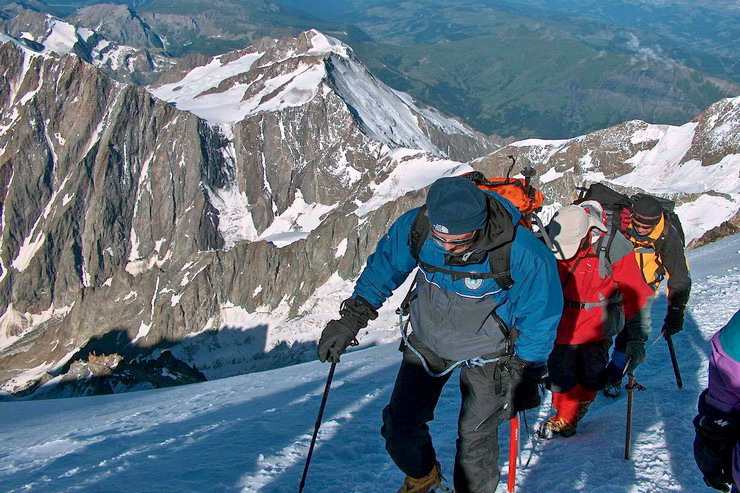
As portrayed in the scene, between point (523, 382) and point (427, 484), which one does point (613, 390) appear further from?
point (427, 484)

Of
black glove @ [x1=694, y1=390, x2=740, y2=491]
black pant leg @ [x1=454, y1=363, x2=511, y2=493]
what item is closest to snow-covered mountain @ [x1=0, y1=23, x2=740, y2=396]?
black pant leg @ [x1=454, y1=363, x2=511, y2=493]

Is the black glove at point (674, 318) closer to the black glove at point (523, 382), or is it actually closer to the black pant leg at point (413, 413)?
the black glove at point (523, 382)

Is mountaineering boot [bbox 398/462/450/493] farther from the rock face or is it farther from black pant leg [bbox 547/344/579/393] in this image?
the rock face

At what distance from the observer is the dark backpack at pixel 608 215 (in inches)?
236

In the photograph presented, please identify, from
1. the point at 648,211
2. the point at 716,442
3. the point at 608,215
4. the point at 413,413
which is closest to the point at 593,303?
the point at 608,215

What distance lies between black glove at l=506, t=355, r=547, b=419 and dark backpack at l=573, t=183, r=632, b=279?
1742mm

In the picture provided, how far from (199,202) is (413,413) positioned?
5709 inches

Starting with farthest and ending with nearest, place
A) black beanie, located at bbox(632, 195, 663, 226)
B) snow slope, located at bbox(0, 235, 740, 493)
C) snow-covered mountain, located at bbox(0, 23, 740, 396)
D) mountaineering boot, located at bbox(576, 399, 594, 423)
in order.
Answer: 1. snow-covered mountain, located at bbox(0, 23, 740, 396)
2. black beanie, located at bbox(632, 195, 663, 226)
3. mountaineering boot, located at bbox(576, 399, 594, 423)
4. snow slope, located at bbox(0, 235, 740, 493)

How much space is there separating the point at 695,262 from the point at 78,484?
18.5 meters

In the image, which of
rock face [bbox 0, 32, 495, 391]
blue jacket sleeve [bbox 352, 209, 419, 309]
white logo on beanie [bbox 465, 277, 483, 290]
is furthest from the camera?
rock face [bbox 0, 32, 495, 391]

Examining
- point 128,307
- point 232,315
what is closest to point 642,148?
point 232,315

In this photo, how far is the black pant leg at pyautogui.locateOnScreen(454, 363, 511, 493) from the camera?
4852mm

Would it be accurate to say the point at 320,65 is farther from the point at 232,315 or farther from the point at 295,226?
the point at 232,315

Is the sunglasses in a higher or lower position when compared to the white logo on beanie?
higher
